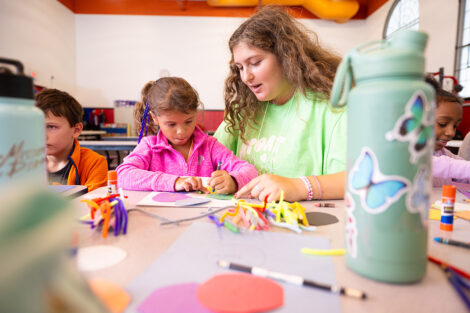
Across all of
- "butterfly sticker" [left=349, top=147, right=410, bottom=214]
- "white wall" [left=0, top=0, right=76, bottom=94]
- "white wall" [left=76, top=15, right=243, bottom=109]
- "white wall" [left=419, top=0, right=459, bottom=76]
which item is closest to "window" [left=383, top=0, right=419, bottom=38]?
"white wall" [left=419, top=0, right=459, bottom=76]

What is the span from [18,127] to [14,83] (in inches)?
1.9

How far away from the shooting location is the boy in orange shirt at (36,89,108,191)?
1248 millimetres

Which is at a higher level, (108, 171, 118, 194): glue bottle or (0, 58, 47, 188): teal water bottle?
(0, 58, 47, 188): teal water bottle

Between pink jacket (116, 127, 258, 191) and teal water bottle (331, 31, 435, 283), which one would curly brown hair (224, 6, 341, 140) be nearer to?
pink jacket (116, 127, 258, 191)

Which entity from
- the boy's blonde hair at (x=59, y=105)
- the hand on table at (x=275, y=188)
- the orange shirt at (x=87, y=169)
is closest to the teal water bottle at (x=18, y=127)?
the hand on table at (x=275, y=188)

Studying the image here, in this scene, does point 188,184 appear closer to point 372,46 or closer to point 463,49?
point 372,46

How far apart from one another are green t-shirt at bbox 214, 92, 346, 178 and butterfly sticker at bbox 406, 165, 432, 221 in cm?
63

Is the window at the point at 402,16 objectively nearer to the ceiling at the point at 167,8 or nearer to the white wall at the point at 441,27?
the white wall at the point at 441,27

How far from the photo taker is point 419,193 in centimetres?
29

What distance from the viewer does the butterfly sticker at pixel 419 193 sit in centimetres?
29

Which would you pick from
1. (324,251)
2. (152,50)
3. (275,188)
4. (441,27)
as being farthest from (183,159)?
(152,50)

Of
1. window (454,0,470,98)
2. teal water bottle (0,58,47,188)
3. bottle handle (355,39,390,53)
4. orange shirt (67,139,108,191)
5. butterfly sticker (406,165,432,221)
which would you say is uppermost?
window (454,0,470,98)

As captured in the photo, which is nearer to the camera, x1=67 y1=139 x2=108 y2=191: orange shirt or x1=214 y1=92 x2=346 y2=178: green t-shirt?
x1=214 y1=92 x2=346 y2=178: green t-shirt

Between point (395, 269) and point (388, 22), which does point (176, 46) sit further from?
point (395, 269)
